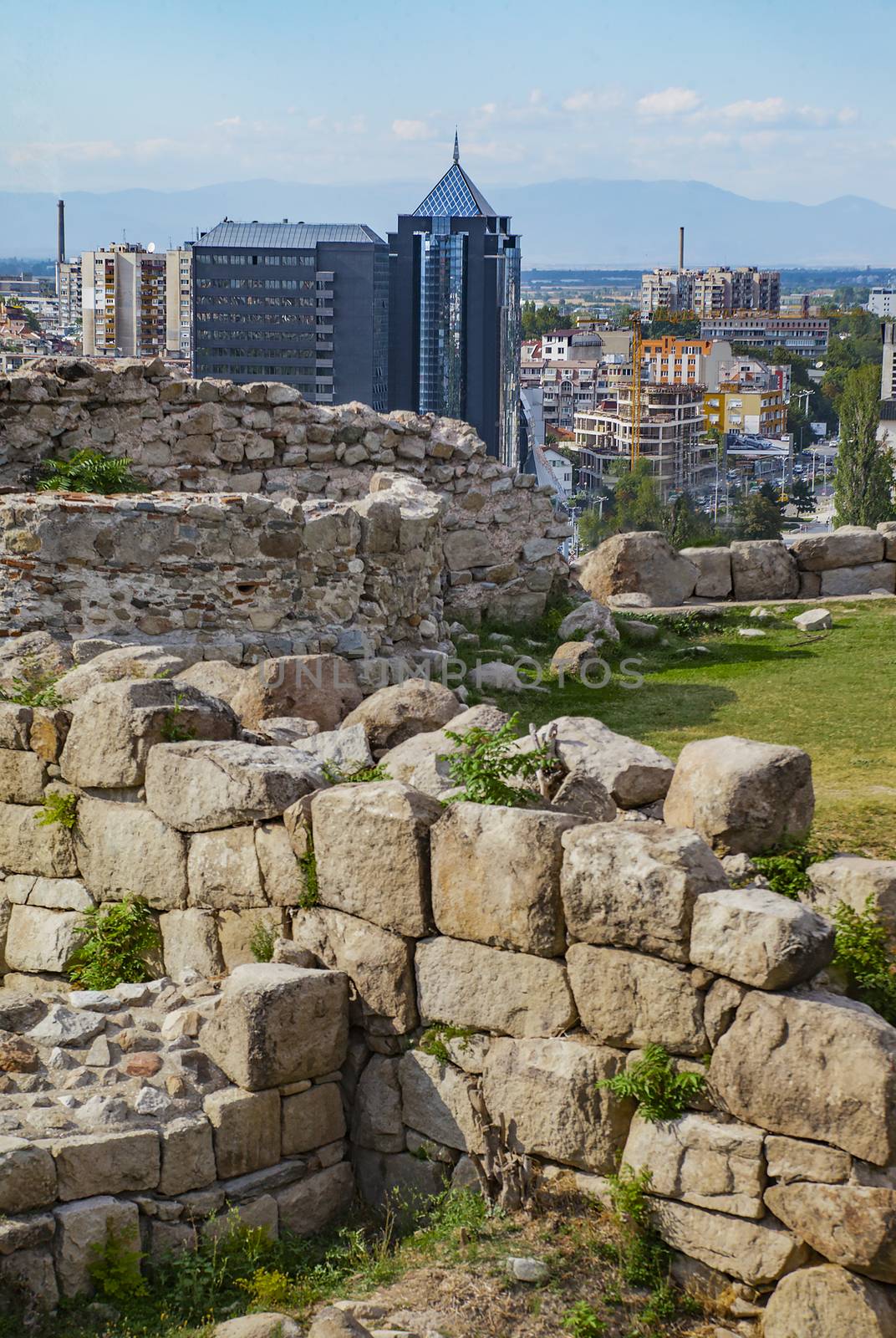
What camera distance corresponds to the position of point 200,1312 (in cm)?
506

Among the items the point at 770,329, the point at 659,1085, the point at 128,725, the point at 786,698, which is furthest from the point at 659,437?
the point at 770,329

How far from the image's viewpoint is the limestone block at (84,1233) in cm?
511

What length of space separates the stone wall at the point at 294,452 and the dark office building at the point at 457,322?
5868 centimetres

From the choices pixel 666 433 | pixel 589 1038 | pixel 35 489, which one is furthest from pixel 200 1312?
pixel 666 433

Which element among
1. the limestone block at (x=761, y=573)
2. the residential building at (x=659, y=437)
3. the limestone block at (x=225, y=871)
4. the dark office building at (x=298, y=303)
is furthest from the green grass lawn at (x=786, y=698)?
the residential building at (x=659, y=437)

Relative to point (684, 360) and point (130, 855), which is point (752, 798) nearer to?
point (130, 855)

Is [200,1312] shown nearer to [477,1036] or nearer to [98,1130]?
[98,1130]

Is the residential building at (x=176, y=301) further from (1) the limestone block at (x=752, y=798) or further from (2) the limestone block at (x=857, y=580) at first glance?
(1) the limestone block at (x=752, y=798)

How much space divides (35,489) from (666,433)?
86730 millimetres

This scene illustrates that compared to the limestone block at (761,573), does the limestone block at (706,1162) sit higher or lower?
lower

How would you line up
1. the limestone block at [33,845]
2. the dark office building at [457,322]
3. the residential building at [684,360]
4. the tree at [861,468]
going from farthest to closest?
the residential building at [684,360] → the dark office building at [457,322] → the tree at [861,468] → the limestone block at [33,845]

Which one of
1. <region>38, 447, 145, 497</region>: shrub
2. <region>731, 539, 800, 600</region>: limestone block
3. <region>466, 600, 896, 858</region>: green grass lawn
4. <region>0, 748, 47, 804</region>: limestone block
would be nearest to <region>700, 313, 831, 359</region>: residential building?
<region>731, 539, 800, 600</region>: limestone block

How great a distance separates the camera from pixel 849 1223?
458 centimetres

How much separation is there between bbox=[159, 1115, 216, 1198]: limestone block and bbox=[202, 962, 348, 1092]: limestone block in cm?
24
